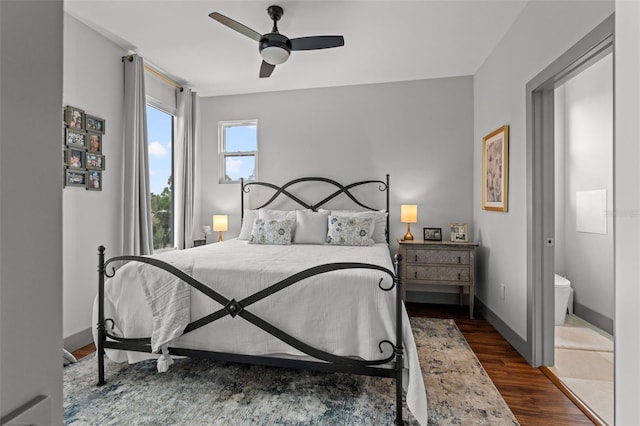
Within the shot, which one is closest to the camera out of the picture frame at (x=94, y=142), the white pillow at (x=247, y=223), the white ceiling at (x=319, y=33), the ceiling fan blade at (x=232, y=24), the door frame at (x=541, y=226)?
the ceiling fan blade at (x=232, y=24)

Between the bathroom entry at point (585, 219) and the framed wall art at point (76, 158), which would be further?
the bathroom entry at point (585, 219)

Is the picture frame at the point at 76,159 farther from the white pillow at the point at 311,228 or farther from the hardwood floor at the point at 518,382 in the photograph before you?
the white pillow at the point at 311,228

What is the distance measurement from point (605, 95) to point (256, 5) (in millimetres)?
3335

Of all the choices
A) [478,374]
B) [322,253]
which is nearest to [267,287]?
[322,253]

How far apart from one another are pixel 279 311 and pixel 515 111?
8.46ft

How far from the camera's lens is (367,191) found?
4266 millimetres

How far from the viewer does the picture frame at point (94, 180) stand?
9.62 feet

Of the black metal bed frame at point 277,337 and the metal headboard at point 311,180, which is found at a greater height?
the metal headboard at point 311,180

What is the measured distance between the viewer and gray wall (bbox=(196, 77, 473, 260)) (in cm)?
407

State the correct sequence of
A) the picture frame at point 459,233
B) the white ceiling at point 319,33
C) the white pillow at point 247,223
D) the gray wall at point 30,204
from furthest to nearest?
the white pillow at point 247,223 → the picture frame at point 459,233 → the white ceiling at point 319,33 → the gray wall at point 30,204

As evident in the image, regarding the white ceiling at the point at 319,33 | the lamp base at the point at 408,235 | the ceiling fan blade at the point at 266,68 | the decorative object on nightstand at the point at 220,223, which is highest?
the white ceiling at the point at 319,33

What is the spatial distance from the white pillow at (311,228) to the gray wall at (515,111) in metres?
1.79

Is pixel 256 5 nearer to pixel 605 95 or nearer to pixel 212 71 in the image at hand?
pixel 212 71

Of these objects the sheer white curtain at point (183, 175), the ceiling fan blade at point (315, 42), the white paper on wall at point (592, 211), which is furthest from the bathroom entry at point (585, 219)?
the sheer white curtain at point (183, 175)
